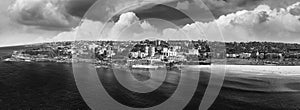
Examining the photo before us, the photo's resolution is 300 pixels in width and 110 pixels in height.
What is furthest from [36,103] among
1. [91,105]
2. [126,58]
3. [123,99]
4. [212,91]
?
[126,58]

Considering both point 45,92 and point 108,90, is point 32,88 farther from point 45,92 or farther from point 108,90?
point 108,90

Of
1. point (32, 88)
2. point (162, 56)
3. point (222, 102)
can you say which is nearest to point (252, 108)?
point (222, 102)

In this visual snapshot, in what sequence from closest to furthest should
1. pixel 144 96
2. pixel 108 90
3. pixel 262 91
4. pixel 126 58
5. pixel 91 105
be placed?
pixel 91 105 < pixel 144 96 < pixel 108 90 < pixel 262 91 < pixel 126 58

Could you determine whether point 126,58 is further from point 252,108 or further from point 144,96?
point 252,108

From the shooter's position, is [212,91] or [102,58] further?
[102,58]

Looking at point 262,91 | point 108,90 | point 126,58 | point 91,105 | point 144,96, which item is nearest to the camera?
point 91,105

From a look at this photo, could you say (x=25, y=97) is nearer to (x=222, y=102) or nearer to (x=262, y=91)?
(x=222, y=102)

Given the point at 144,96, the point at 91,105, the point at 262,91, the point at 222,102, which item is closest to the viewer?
the point at 91,105

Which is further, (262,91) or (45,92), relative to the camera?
(262,91)

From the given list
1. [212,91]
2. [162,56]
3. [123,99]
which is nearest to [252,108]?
[212,91]
